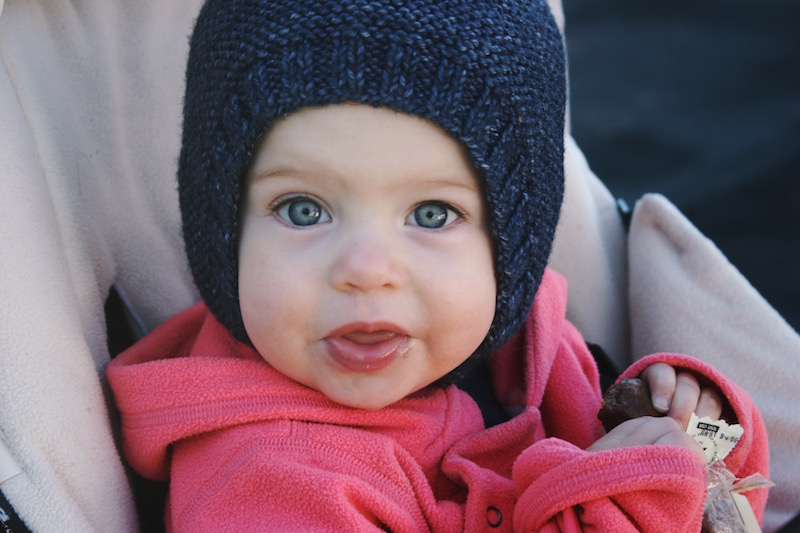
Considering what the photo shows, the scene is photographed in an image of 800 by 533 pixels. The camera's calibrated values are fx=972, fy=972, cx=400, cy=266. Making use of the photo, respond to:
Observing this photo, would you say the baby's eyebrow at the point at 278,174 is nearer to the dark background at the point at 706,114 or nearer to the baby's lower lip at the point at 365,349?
the baby's lower lip at the point at 365,349

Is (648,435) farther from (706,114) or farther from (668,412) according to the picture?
(706,114)

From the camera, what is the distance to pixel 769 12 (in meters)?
1.85

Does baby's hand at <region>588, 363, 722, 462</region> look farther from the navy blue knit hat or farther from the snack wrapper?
the navy blue knit hat

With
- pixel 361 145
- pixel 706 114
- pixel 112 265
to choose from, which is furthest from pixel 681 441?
pixel 706 114

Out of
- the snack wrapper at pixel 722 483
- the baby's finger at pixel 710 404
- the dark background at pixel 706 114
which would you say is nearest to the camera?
the snack wrapper at pixel 722 483

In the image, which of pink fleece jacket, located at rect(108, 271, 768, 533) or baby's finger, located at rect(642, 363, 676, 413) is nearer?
pink fleece jacket, located at rect(108, 271, 768, 533)

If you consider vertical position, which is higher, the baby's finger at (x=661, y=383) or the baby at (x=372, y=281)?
the baby at (x=372, y=281)

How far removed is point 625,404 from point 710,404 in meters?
0.13

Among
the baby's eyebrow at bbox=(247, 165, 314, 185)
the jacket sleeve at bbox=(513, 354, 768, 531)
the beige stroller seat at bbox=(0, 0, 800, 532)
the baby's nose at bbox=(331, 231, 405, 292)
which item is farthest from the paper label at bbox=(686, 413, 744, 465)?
the baby's eyebrow at bbox=(247, 165, 314, 185)

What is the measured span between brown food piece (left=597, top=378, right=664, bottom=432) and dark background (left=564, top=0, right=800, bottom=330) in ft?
1.62

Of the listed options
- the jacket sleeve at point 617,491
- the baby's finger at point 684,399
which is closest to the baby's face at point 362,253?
the jacket sleeve at point 617,491

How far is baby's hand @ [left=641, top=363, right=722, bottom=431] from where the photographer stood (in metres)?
1.20

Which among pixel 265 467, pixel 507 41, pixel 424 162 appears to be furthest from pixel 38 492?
pixel 507 41

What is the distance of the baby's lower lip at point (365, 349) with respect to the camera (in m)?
1.04
